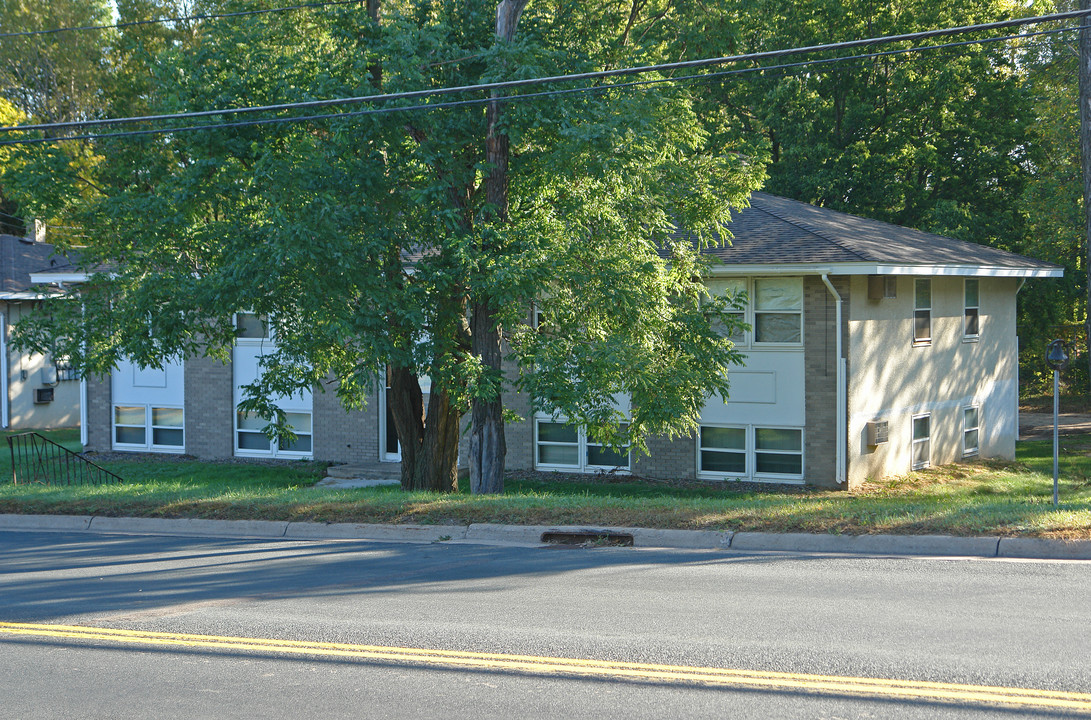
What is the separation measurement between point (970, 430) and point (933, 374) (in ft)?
7.76

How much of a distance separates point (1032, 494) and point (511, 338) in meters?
9.26

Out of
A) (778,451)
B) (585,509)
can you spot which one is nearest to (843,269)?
(778,451)

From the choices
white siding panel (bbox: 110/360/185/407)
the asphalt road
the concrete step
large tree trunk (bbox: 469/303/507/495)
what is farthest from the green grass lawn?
white siding panel (bbox: 110/360/185/407)

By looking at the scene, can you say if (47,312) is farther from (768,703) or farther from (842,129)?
(842,129)

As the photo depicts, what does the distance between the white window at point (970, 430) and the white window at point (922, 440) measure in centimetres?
173

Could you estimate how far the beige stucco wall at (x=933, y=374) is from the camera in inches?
693

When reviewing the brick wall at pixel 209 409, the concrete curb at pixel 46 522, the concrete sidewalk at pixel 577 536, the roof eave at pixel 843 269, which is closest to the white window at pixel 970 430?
the roof eave at pixel 843 269

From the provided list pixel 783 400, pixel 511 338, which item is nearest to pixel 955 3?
pixel 783 400

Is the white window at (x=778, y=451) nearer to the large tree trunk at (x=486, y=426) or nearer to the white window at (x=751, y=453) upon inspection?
the white window at (x=751, y=453)

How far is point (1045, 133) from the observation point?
29.2 m

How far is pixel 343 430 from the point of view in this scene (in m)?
21.7

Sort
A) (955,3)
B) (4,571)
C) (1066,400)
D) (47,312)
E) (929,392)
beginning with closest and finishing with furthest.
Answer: (4,571), (47,312), (929,392), (955,3), (1066,400)

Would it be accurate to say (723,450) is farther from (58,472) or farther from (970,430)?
(58,472)

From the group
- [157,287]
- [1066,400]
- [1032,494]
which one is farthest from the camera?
[1066,400]
